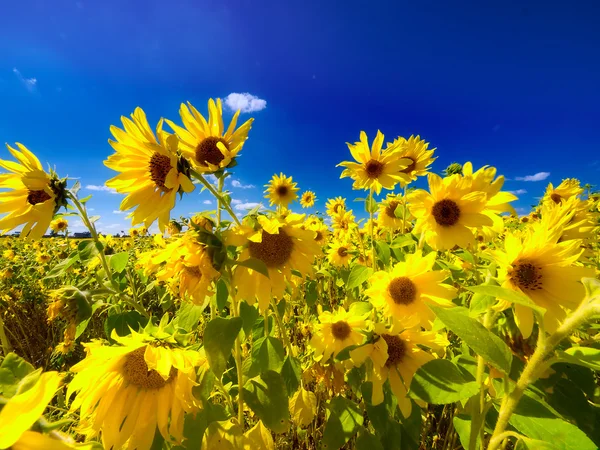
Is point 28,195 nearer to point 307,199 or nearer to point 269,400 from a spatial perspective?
point 269,400

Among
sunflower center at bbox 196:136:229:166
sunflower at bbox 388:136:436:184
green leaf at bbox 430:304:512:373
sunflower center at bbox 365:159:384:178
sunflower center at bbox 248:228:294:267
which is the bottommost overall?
green leaf at bbox 430:304:512:373

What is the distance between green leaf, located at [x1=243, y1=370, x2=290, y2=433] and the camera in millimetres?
1084

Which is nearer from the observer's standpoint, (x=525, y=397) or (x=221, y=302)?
(x=525, y=397)

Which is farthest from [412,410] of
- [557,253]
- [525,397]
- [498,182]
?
[498,182]

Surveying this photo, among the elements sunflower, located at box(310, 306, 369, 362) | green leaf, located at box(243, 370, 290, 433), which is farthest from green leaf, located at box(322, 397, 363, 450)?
sunflower, located at box(310, 306, 369, 362)

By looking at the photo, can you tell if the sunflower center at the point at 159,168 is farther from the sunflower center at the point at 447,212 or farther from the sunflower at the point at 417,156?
the sunflower at the point at 417,156

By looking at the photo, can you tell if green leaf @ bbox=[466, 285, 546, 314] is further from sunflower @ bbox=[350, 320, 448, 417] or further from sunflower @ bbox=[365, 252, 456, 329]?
sunflower @ bbox=[365, 252, 456, 329]

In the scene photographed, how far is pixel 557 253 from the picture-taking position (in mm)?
1064

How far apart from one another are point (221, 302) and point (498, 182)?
150 centimetres

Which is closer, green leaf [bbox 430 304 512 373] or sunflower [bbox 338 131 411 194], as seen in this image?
green leaf [bbox 430 304 512 373]

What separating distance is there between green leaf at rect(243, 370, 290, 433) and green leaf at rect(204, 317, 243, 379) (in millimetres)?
262

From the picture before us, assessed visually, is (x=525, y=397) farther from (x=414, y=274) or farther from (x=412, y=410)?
(x=414, y=274)

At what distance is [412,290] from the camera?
5.19 ft

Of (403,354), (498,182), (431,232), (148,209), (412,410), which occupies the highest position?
(498,182)
